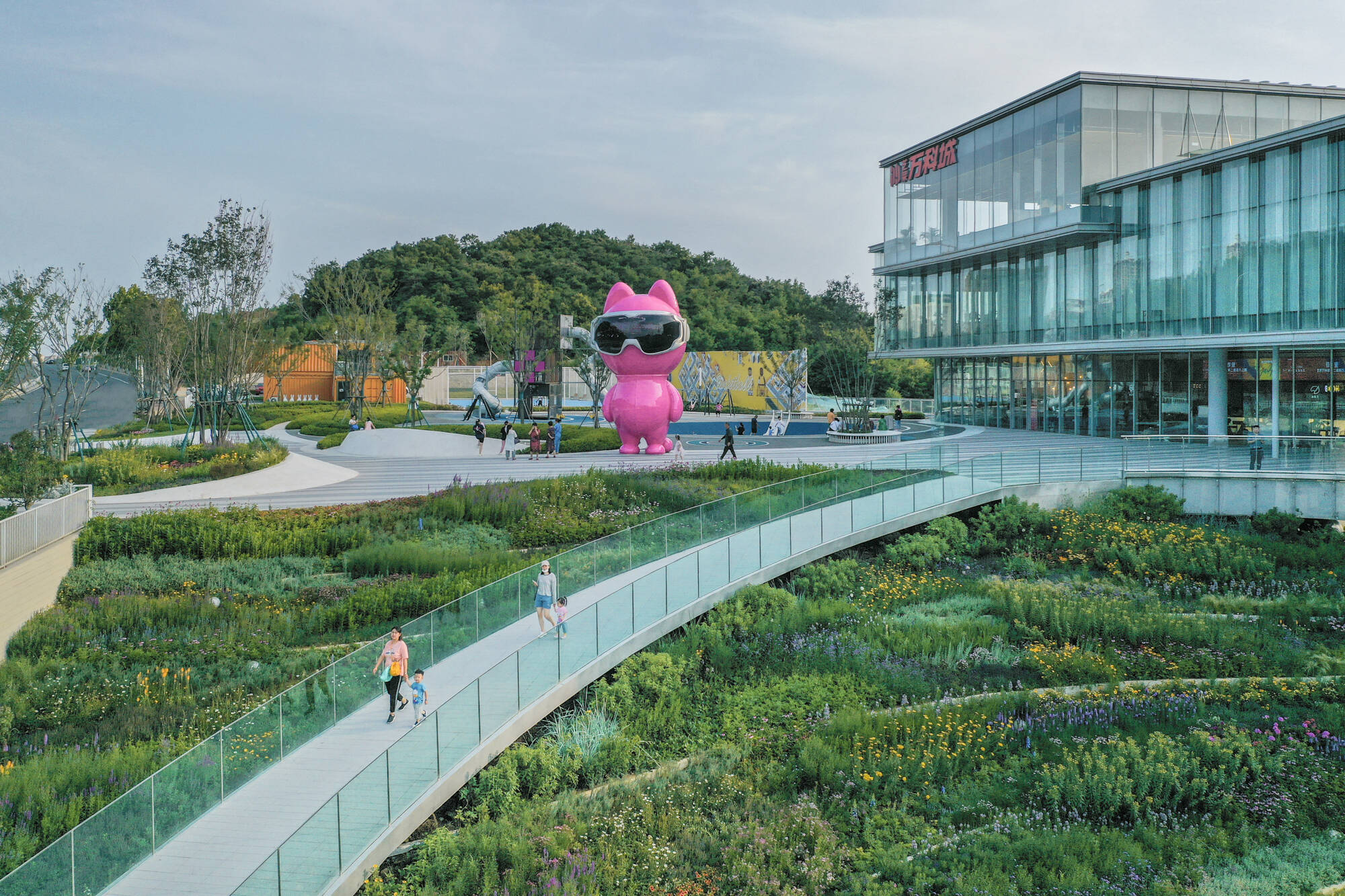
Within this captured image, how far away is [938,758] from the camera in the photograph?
10.2m

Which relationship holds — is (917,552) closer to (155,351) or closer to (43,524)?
(43,524)

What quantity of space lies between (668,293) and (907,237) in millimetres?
16708

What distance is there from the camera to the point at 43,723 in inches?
431

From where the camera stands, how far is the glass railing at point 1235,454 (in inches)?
798

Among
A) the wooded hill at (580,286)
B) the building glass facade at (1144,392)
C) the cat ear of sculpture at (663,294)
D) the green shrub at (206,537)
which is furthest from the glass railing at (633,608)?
the wooded hill at (580,286)

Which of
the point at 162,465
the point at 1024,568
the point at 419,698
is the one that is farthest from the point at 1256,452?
the point at 162,465

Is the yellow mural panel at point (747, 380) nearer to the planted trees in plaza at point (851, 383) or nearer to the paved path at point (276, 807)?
the planted trees in plaza at point (851, 383)

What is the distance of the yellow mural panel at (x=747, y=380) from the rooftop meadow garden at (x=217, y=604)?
30.1m

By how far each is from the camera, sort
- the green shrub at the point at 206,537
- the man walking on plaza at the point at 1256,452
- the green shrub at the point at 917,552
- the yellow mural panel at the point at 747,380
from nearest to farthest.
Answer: the green shrub at the point at 206,537
the green shrub at the point at 917,552
the man walking on plaza at the point at 1256,452
the yellow mural panel at the point at 747,380

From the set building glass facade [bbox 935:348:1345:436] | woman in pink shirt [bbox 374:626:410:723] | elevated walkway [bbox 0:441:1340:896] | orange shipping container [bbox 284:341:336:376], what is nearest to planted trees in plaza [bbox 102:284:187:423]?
orange shipping container [bbox 284:341:336:376]

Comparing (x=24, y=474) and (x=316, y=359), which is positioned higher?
(x=316, y=359)

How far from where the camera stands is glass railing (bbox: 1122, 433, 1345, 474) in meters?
20.3

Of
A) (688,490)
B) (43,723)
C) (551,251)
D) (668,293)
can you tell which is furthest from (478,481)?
(551,251)

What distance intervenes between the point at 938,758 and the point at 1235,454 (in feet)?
49.1
